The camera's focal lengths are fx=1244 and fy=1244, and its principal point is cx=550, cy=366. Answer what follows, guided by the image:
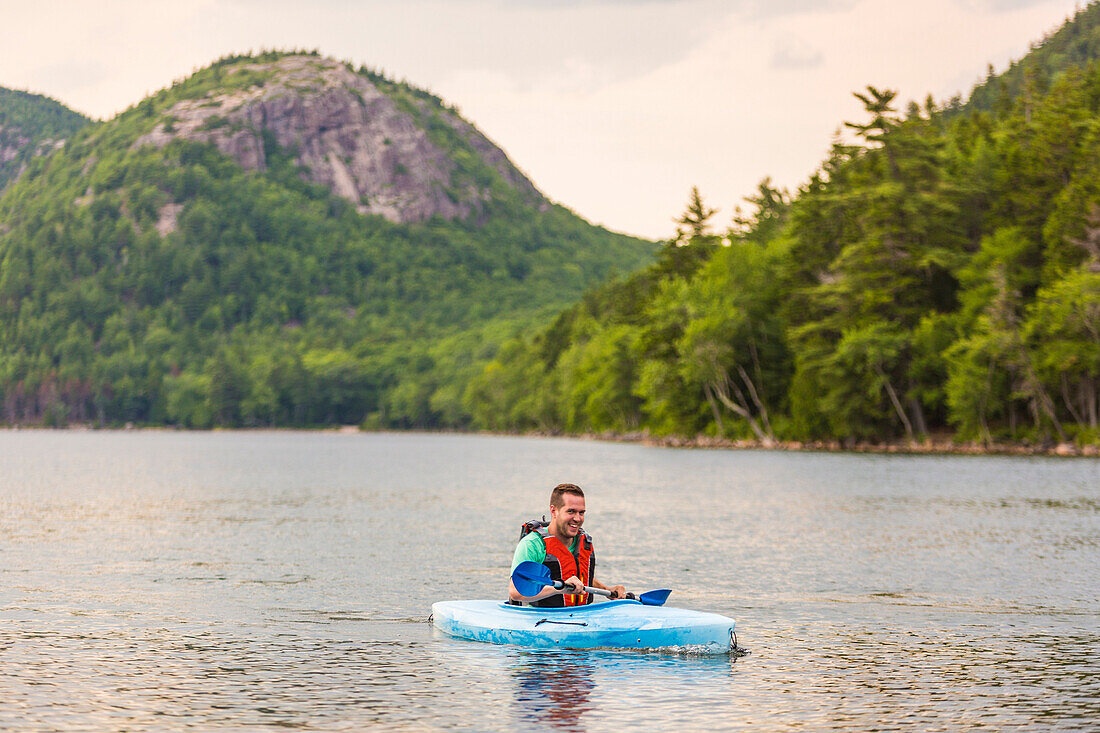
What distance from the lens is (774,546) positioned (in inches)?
1453

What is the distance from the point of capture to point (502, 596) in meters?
26.9

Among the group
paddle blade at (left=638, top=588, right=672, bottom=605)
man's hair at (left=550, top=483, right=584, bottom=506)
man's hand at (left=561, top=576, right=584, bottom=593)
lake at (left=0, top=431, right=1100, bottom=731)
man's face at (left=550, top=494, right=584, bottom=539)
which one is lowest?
lake at (left=0, top=431, right=1100, bottom=731)

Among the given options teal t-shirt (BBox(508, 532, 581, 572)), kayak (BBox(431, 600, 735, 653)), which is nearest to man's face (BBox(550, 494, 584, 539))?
teal t-shirt (BBox(508, 532, 581, 572))

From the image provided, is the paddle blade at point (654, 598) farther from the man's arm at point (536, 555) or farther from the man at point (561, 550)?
the man's arm at point (536, 555)

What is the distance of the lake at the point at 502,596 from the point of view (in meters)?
15.5

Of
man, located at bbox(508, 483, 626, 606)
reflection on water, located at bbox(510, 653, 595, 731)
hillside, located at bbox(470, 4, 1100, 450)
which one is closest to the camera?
reflection on water, located at bbox(510, 653, 595, 731)

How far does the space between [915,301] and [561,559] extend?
93.7m

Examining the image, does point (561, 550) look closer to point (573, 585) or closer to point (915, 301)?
point (573, 585)

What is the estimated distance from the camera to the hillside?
92000mm

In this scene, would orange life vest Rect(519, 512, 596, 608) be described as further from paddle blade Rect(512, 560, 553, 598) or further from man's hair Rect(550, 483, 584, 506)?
man's hair Rect(550, 483, 584, 506)

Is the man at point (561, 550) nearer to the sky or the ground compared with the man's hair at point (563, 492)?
nearer to the ground

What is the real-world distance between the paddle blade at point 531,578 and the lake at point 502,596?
1.06 metres

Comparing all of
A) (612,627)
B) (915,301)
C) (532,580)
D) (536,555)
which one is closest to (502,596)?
(532,580)

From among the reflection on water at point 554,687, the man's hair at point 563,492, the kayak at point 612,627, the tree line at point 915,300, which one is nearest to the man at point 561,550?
the man's hair at point 563,492
